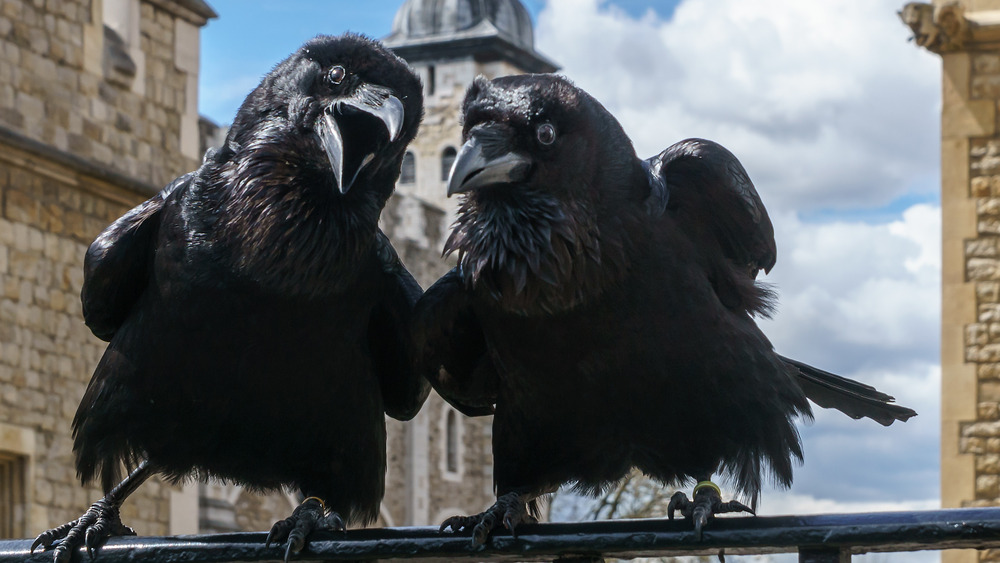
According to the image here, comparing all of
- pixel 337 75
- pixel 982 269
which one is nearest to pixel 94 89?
pixel 982 269

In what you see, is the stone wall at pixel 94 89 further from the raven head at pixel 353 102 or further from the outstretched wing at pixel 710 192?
the outstretched wing at pixel 710 192

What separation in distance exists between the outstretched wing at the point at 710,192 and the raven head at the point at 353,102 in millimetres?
642

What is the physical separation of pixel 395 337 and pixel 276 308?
0.45m

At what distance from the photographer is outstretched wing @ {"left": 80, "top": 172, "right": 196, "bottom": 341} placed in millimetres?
4328

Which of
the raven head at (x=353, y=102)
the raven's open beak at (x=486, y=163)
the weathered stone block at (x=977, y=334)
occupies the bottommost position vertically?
the raven's open beak at (x=486, y=163)

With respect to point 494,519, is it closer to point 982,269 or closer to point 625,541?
point 625,541

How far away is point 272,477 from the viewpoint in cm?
419

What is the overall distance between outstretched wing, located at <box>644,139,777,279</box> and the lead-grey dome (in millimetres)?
47952

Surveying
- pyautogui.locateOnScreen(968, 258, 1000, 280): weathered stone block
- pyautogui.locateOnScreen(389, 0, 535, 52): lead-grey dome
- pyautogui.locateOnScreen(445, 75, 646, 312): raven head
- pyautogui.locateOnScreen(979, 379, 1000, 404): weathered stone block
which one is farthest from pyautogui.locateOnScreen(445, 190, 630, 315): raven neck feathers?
pyautogui.locateOnScreen(389, 0, 535, 52): lead-grey dome

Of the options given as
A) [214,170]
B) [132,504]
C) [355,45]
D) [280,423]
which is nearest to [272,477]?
[280,423]

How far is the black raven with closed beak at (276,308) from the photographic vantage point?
12.8 ft

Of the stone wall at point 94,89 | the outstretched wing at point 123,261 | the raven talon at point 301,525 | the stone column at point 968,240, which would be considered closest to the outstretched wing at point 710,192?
the raven talon at point 301,525

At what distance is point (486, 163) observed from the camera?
3.61 metres

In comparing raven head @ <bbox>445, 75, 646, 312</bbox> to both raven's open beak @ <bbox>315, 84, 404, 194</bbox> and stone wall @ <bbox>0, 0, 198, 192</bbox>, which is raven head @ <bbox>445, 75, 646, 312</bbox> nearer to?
raven's open beak @ <bbox>315, 84, 404, 194</bbox>
